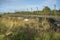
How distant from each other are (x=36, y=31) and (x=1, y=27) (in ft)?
5.39

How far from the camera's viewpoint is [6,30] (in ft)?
26.8

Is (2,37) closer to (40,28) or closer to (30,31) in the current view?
(30,31)

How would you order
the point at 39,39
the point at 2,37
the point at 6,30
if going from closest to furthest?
the point at 39,39, the point at 2,37, the point at 6,30

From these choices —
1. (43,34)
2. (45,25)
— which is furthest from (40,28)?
(43,34)

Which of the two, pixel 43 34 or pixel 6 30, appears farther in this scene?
pixel 6 30

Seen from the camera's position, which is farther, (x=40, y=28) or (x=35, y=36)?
(x=40, y=28)

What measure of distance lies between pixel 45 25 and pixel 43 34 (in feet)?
4.77

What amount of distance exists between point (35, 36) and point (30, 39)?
23 centimetres

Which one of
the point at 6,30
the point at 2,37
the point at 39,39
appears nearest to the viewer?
the point at 39,39

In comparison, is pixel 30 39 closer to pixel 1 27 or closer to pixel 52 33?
pixel 52 33

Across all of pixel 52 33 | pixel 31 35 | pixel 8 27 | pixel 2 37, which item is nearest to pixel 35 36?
pixel 31 35

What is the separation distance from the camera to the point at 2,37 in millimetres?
7312

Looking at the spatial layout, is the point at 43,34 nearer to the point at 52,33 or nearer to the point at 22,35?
the point at 52,33

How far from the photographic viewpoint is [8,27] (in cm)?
851
